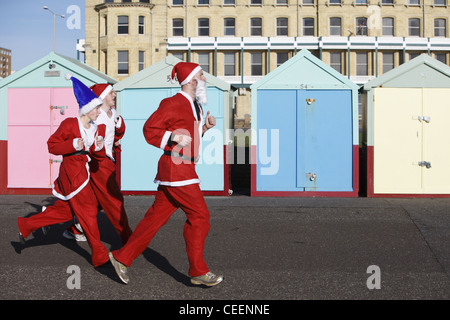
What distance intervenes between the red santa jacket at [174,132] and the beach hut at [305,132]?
6.11m

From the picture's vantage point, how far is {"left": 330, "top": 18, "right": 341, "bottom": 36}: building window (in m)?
42.2

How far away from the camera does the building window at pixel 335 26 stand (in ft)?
139

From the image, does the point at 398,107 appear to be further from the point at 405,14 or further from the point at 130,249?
the point at 405,14

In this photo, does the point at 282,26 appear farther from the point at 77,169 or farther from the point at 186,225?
the point at 186,225

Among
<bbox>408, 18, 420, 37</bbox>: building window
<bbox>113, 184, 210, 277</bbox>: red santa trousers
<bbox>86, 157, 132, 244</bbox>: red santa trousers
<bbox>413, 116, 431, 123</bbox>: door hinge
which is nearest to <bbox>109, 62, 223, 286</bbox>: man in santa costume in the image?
<bbox>113, 184, 210, 277</bbox>: red santa trousers

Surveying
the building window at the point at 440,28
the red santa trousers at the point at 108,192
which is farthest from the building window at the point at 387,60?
the red santa trousers at the point at 108,192

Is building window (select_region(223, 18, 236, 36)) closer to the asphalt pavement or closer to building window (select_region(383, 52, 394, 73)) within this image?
building window (select_region(383, 52, 394, 73))

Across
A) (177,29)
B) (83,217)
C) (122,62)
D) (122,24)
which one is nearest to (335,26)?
(177,29)

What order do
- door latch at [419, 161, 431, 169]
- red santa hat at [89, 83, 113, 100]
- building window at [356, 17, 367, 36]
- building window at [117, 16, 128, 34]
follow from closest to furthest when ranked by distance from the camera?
1. red santa hat at [89, 83, 113, 100]
2. door latch at [419, 161, 431, 169]
3. building window at [117, 16, 128, 34]
4. building window at [356, 17, 367, 36]

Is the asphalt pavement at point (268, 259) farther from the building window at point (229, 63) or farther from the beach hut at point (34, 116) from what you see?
the building window at point (229, 63)

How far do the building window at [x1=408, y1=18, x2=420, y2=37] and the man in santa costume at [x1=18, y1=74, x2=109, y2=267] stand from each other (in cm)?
4081

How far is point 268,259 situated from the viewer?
568cm
